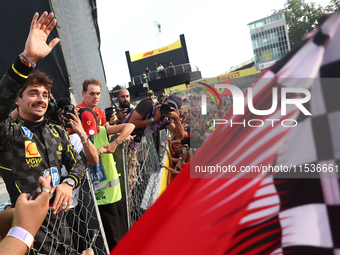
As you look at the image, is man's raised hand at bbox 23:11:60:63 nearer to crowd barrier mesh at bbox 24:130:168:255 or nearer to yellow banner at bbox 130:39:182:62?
crowd barrier mesh at bbox 24:130:168:255

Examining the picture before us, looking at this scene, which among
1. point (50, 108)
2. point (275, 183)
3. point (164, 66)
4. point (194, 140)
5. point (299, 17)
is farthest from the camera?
point (299, 17)

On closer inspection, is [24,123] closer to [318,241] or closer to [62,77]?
[318,241]

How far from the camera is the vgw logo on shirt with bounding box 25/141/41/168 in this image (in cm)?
191

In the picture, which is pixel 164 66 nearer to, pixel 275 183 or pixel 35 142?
pixel 35 142

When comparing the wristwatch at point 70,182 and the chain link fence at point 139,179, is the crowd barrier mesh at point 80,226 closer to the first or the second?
the chain link fence at point 139,179

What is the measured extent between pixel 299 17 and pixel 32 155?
207 feet

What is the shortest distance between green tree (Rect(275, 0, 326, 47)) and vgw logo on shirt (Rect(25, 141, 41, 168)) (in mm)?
58953

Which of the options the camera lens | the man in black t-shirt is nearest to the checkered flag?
the camera lens

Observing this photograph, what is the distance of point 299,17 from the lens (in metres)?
53.7

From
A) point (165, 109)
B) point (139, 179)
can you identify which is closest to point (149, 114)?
point (165, 109)

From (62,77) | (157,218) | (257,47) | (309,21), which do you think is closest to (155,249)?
(157,218)

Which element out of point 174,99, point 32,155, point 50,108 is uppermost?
point 50,108

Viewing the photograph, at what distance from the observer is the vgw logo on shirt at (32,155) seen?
1.91m

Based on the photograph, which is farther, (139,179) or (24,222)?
(139,179)
